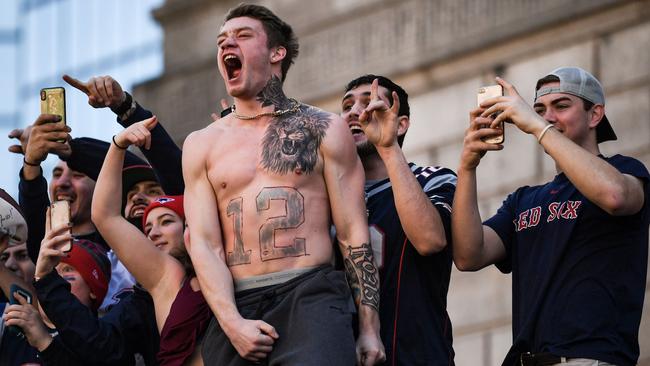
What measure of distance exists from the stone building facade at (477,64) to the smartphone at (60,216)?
20.5 ft

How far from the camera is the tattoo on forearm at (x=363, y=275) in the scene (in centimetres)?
1120

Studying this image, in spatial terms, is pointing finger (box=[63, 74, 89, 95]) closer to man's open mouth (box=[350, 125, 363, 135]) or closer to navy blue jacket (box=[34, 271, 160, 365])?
navy blue jacket (box=[34, 271, 160, 365])

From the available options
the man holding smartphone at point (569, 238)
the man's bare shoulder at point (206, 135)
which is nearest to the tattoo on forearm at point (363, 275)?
the man holding smartphone at point (569, 238)

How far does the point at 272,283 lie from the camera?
438 inches

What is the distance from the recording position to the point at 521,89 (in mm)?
18062

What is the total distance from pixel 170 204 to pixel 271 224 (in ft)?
4.35

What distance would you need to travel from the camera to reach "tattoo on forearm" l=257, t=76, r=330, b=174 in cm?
1134

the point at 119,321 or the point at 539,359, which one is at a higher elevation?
the point at 119,321

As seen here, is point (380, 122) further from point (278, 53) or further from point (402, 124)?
point (402, 124)

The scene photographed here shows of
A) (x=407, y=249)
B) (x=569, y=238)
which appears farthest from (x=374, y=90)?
(x=569, y=238)

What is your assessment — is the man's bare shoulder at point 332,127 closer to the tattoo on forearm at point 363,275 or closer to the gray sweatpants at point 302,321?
the tattoo on forearm at point 363,275

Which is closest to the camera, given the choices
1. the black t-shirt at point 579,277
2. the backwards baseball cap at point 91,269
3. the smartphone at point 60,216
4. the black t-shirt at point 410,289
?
the black t-shirt at point 579,277

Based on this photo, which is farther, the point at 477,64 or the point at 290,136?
the point at 477,64

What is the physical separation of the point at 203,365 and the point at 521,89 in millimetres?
7111
